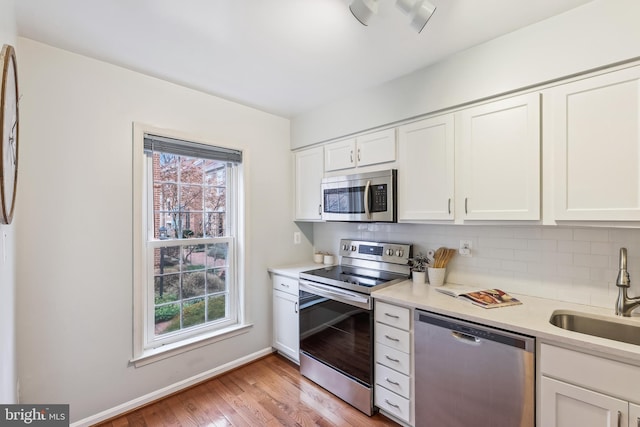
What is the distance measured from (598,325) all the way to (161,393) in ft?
9.56

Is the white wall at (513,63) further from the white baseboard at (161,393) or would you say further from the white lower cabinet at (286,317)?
the white baseboard at (161,393)

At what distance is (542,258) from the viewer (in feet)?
6.18

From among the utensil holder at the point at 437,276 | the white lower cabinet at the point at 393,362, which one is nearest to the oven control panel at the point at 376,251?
the utensil holder at the point at 437,276

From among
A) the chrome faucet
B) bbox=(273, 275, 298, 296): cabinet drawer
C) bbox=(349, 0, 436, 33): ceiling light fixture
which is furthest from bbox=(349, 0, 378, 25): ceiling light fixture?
bbox=(273, 275, 298, 296): cabinet drawer

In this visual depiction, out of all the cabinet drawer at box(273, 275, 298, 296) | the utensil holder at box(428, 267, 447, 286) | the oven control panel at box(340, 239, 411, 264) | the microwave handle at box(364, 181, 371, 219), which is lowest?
the cabinet drawer at box(273, 275, 298, 296)

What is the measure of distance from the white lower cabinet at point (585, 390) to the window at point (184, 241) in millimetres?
2323

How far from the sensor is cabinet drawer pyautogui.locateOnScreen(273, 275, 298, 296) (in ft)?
8.83

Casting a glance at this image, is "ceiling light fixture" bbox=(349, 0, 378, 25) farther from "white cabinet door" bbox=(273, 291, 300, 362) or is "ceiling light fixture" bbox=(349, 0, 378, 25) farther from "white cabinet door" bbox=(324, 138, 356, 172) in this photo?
"white cabinet door" bbox=(273, 291, 300, 362)

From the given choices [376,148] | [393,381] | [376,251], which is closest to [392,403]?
[393,381]

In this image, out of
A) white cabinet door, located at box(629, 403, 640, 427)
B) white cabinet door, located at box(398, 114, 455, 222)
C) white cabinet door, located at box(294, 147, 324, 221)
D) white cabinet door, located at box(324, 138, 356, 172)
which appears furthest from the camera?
→ white cabinet door, located at box(294, 147, 324, 221)

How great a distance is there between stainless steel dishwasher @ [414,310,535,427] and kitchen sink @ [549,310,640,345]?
33 centimetres

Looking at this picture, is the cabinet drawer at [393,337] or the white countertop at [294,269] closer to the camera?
the cabinet drawer at [393,337]

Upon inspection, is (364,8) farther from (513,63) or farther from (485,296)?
(485,296)

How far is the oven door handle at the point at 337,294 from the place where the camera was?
2068 mm
